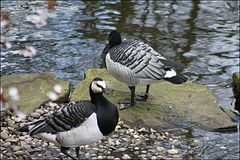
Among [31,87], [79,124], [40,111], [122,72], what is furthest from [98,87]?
[31,87]

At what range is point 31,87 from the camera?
806cm

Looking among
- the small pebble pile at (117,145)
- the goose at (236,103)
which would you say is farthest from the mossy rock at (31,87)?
the goose at (236,103)

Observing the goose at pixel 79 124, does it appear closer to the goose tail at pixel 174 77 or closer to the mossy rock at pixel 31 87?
the goose tail at pixel 174 77

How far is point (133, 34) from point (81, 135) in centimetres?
632

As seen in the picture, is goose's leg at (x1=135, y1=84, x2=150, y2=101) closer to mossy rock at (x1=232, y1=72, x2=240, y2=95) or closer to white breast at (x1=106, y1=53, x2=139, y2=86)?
white breast at (x1=106, y1=53, x2=139, y2=86)

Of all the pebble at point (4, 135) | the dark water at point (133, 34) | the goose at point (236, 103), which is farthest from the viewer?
the dark water at point (133, 34)

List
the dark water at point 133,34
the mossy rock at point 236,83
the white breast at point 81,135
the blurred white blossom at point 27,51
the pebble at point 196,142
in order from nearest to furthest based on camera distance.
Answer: the blurred white blossom at point 27,51, the white breast at point 81,135, the pebble at point 196,142, the mossy rock at point 236,83, the dark water at point 133,34

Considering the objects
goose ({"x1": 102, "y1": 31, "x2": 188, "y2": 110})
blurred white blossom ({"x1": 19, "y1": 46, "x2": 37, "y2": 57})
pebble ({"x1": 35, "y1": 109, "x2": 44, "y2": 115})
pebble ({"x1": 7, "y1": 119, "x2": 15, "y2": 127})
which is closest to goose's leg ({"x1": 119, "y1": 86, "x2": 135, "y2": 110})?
goose ({"x1": 102, "y1": 31, "x2": 188, "y2": 110})

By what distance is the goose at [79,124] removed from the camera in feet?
18.9

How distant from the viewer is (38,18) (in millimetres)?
4293

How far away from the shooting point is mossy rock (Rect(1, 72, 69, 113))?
760cm

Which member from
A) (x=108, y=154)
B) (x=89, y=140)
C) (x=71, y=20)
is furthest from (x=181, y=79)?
(x=71, y=20)

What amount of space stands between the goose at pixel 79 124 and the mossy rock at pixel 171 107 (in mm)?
1581

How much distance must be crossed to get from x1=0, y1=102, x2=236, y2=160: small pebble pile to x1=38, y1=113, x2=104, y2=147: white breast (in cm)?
62
